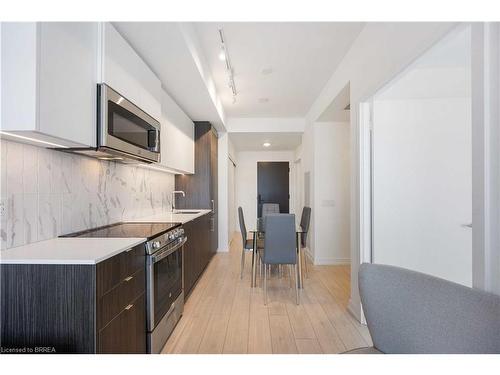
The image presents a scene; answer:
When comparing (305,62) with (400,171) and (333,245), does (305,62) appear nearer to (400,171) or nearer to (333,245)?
(400,171)

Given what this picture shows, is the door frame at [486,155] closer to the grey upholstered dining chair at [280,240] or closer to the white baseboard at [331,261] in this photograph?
the grey upholstered dining chair at [280,240]

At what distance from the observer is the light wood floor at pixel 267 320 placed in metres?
2.04

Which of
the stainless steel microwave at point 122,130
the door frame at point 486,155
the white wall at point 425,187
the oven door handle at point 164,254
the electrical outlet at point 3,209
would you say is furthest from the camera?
the white wall at point 425,187

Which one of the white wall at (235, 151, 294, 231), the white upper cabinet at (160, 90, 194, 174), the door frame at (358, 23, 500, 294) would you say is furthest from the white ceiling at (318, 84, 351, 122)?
the white wall at (235, 151, 294, 231)

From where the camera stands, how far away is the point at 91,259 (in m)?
1.18

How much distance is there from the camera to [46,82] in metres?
1.26

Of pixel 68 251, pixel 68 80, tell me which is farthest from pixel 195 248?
pixel 68 80

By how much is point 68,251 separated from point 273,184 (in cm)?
680

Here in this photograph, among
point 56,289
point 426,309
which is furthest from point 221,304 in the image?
point 426,309

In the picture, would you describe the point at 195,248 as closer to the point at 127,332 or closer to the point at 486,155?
the point at 127,332

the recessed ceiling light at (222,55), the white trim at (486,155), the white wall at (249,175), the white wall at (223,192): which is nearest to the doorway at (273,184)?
the white wall at (249,175)

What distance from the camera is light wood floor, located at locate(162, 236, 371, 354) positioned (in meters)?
2.04

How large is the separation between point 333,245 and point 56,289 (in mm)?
3955

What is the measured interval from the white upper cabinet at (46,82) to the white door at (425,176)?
7.58 ft
